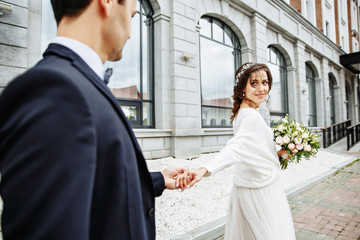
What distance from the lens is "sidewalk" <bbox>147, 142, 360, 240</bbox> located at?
136 inches

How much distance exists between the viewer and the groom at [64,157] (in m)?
0.58

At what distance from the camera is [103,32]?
2.95ft

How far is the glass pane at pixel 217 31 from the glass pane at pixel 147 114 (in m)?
4.21

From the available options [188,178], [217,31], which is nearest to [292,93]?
[217,31]

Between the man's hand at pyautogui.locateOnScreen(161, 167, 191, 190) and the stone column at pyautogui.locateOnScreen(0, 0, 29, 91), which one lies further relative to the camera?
the stone column at pyautogui.locateOnScreen(0, 0, 29, 91)

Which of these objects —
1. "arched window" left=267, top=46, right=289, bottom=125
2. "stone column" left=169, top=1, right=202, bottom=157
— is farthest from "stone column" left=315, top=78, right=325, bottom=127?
"stone column" left=169, top=1, right=202, bottom=157

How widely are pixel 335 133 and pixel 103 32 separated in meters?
18.8

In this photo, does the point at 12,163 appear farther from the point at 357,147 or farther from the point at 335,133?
the point at 335,133

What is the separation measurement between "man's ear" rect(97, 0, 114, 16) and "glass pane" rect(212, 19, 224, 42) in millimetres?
9133

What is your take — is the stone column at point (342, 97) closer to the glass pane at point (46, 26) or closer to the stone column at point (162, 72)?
the stone column at point (162, 72)

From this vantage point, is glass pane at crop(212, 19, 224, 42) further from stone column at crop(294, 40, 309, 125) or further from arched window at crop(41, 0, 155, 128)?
stone column at crop(294, 40, 309, 125)

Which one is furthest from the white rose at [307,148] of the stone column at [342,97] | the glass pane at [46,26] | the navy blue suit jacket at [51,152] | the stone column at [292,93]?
the stone column at [342,97]

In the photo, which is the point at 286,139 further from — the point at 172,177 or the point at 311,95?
the point at 311,95

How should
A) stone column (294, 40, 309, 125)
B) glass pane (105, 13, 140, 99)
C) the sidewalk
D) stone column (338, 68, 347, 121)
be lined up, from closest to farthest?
the sidewalk, glass pane (105, 13, 140, 99), stone column (294, 40, 309, 125), stone column (338, 68, 347, 121)
